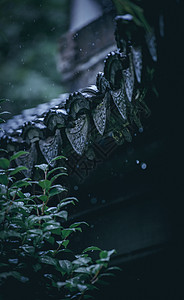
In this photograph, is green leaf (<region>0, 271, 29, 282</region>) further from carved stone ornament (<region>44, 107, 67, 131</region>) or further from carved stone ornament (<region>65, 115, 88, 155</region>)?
carved stone ornament (<region>44, 107, 67, 131</region>)

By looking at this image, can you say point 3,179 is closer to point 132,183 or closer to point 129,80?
point 129,80

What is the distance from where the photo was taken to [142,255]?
89.6 inches

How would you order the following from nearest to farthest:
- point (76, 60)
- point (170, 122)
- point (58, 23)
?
point (170, 122) < point (76, 60) < point (58, 23)

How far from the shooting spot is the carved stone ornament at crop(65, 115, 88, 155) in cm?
200

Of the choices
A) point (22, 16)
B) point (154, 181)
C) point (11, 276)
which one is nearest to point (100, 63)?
point (154, 181)

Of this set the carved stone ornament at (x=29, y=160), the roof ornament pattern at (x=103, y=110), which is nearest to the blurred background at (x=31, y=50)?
the carved stone ornament at (x=29, y=160)

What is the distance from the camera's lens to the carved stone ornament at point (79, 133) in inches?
78.6

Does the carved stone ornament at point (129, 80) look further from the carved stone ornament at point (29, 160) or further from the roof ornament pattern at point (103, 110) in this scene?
the carved stone ornament at point (29, 160)

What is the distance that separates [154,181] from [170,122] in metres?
0.49

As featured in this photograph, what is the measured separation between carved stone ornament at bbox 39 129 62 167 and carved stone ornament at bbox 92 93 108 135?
1.12 ft

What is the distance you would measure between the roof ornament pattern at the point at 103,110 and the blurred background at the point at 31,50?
7278 mm

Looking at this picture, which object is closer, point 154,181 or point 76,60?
→ point 154,181

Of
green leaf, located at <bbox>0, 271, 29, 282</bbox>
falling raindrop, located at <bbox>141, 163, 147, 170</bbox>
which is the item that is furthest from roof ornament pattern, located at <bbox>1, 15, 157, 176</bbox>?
green leaf, located at <bbox>0, 271, 29, 282</bbox>

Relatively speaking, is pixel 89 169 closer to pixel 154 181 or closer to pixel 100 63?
pixel 154 181
